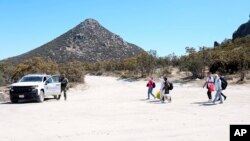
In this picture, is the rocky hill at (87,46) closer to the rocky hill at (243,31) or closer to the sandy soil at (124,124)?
the rocky hill at (243,31)

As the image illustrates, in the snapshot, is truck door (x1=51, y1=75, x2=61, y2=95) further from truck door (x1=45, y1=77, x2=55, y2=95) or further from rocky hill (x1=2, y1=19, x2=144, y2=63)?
rocky hill (x1=2, y1=19, x2=144, y2=63)

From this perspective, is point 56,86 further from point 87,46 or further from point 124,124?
point 87,46

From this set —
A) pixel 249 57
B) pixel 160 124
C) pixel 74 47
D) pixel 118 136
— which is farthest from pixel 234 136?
pixel 74 47

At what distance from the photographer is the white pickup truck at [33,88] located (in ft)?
91.4

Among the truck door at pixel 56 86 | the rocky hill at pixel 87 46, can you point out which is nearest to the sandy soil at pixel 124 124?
the truck door at pixel 56 86

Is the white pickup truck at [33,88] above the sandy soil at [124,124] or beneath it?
above

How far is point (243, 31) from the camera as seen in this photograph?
4823 inches

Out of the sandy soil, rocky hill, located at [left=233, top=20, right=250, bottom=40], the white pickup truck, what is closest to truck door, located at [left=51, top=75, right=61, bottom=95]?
the white pickup truck

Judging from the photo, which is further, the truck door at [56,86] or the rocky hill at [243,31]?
the rocky hill at [243,31]

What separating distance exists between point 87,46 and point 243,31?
139 feet

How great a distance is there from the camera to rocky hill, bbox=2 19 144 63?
124 metres

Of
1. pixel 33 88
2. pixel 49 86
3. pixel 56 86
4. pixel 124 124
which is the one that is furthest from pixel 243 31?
pixel 124 124

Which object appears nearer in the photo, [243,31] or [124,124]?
[124,124]

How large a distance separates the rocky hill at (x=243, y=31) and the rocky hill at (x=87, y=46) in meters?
25.8
